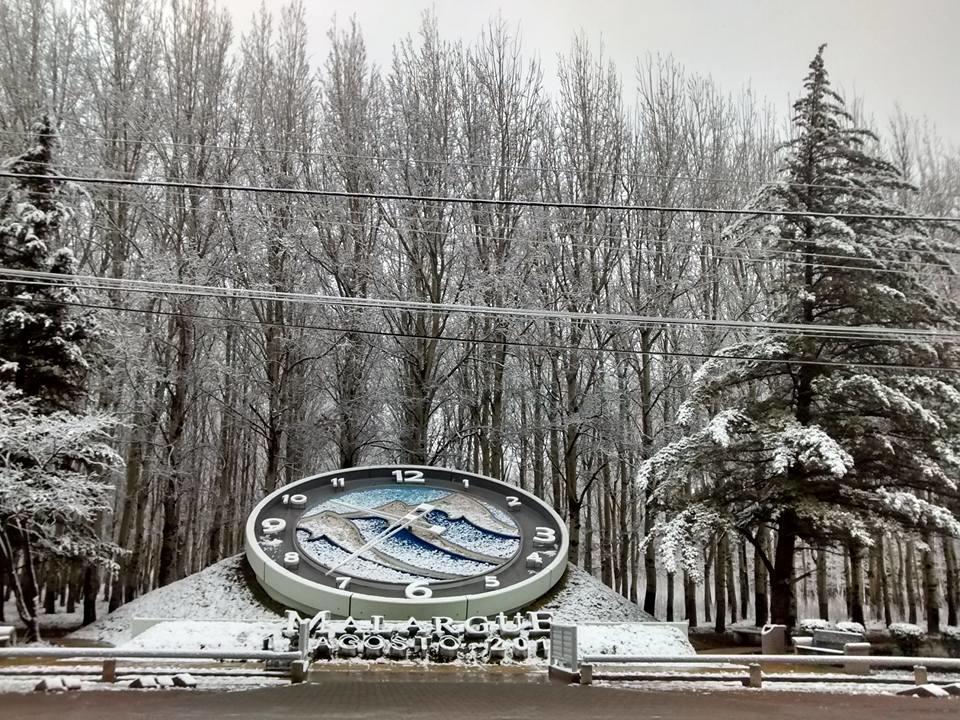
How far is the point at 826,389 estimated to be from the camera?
14.4 metres

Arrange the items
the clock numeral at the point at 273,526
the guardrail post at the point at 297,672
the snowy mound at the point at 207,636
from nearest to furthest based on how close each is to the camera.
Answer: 1. the guardrail post at the point at 297,672
2. the snowy mound at the point at 207,636
3. the clock numeral at the point at 273,526

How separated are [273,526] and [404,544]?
259 centimetres

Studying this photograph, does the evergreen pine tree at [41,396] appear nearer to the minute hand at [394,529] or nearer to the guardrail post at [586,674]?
the minute hand at [394,529]

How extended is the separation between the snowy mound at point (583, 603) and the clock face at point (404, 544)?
0.33 metres

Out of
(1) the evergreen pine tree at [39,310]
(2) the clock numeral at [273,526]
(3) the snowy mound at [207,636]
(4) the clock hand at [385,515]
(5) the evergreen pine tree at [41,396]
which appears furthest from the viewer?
(1) the evergreen pine tree at [39,310]

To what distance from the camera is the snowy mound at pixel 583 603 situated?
1432 centimetres

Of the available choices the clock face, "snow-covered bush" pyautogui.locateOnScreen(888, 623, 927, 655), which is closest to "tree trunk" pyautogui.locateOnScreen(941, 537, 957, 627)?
"snow-covered bush" pyautogui.locateOnScreen(888, 623, 927, 655)

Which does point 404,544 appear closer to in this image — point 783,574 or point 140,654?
point 140,654

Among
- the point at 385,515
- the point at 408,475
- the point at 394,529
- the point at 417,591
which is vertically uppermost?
the point at 408,475

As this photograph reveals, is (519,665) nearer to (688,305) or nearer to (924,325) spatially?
(924,325)

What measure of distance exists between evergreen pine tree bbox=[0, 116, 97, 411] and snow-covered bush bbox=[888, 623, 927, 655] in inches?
675

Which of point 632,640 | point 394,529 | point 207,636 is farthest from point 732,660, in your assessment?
point 207,636

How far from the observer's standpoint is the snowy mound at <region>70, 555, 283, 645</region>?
13.9 meters

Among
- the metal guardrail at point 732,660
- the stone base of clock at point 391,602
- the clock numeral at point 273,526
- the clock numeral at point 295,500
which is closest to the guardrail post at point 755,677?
the metal guardrail at point 732,660
